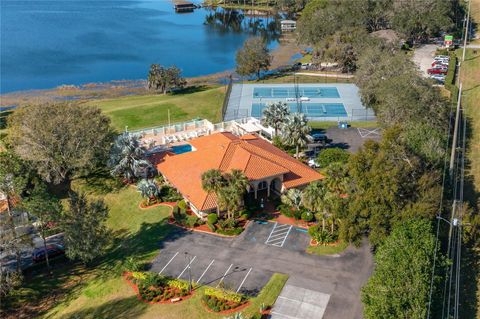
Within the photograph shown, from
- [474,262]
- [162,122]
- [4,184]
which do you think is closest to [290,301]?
[474,262]

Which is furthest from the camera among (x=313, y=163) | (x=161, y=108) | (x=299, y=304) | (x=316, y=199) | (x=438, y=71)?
(x=438, y=71)

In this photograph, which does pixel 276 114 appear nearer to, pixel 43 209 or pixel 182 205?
pixel 182 205

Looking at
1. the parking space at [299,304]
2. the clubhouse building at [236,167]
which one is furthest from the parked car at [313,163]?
the parking space at [299,304]

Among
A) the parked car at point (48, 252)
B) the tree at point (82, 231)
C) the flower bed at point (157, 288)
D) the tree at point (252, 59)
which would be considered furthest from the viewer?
the tree at point (252, 59)

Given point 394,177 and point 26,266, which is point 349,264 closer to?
point 394,177

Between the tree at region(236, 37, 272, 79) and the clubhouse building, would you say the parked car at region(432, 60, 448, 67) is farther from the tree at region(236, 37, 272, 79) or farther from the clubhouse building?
the clubhouse building

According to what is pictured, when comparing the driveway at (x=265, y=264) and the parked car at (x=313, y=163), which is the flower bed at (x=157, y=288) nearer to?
the driveway at (x=265, y=264)

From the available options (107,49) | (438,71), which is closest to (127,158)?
(438,71)
